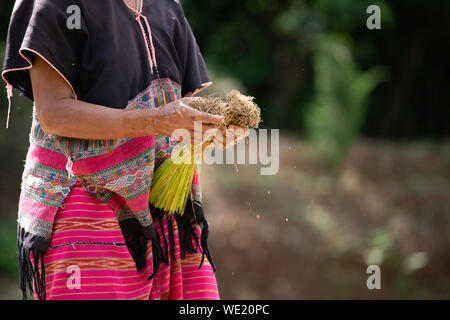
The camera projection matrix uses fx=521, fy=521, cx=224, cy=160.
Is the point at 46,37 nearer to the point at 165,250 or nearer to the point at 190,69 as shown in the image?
the point at 190,69

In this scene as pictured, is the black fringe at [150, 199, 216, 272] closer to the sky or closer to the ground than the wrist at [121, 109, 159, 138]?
closer to the ground

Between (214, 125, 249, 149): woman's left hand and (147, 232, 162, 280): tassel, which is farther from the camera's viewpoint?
(147, 232, 162, 280): tassel

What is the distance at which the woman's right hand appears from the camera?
139 cm

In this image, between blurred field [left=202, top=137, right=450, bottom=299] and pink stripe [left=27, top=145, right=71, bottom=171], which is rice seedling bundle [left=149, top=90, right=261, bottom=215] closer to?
A: pink stripe [left=27, top=145, right=71, bottom=171]

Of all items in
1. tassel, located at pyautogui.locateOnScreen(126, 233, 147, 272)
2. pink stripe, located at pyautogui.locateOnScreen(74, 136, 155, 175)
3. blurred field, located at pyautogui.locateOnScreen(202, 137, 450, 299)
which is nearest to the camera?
pink stripe, located at pyautogui.locateOnScreen(74, 136, 155, 175)

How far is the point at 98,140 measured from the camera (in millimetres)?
1519

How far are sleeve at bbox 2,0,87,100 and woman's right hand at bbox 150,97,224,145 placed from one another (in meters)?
0.27

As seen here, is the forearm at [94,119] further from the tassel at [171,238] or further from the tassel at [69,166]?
the tassel at [171,238]

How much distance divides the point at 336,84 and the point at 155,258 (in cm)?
592

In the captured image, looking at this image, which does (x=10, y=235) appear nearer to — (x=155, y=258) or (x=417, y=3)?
(x=155, y=258)

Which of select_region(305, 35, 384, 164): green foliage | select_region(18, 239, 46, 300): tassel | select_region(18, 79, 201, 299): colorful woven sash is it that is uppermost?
select_region(305, 35, 384, 164): green foliage

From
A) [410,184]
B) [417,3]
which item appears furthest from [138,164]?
[417,3]

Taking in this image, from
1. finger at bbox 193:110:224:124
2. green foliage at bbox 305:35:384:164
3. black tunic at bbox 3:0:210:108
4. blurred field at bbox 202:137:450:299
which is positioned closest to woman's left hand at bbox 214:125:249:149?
finger at bbox 193:110:224:124

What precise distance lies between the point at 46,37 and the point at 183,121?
0.43 metres
